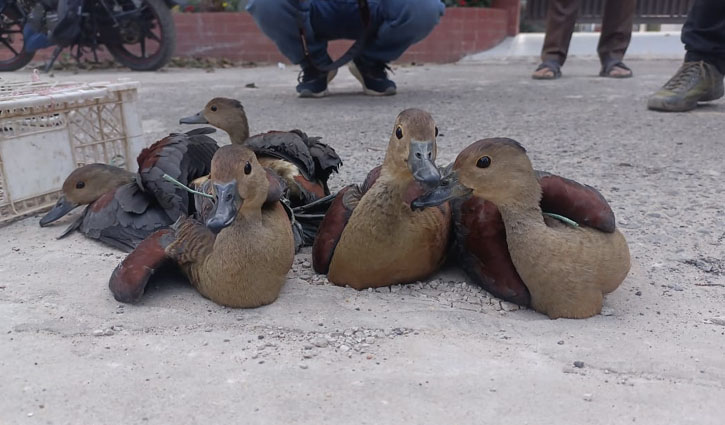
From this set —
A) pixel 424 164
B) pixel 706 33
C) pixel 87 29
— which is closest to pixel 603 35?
pixel 706 33

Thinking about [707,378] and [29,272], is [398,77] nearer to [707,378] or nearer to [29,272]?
[29,272]

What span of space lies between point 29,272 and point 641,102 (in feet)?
15.6

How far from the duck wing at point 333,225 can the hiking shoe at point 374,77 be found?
3.86m

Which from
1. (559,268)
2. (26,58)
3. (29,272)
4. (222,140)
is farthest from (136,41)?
(559,268)

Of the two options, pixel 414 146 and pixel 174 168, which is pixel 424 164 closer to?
pixel 414 146

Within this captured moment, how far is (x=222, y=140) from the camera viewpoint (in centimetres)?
472

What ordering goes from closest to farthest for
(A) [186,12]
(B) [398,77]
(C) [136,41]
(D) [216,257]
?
(D) [216,257] → (B) [398,77] → (C) [136,41] → (A) [186,12]

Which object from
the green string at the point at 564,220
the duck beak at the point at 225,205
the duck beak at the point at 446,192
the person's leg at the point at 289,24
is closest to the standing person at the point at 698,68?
the person's leg at the point at 289,24

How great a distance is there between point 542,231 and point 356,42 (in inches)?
150

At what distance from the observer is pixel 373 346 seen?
2.00 metres

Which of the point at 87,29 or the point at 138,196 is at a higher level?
the point at 87,29

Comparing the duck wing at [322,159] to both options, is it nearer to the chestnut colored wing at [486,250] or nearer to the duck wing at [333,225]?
the duck wing at [333,225]

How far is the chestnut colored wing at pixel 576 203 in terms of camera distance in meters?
2.18

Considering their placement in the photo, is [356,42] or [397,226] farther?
[356,42]
